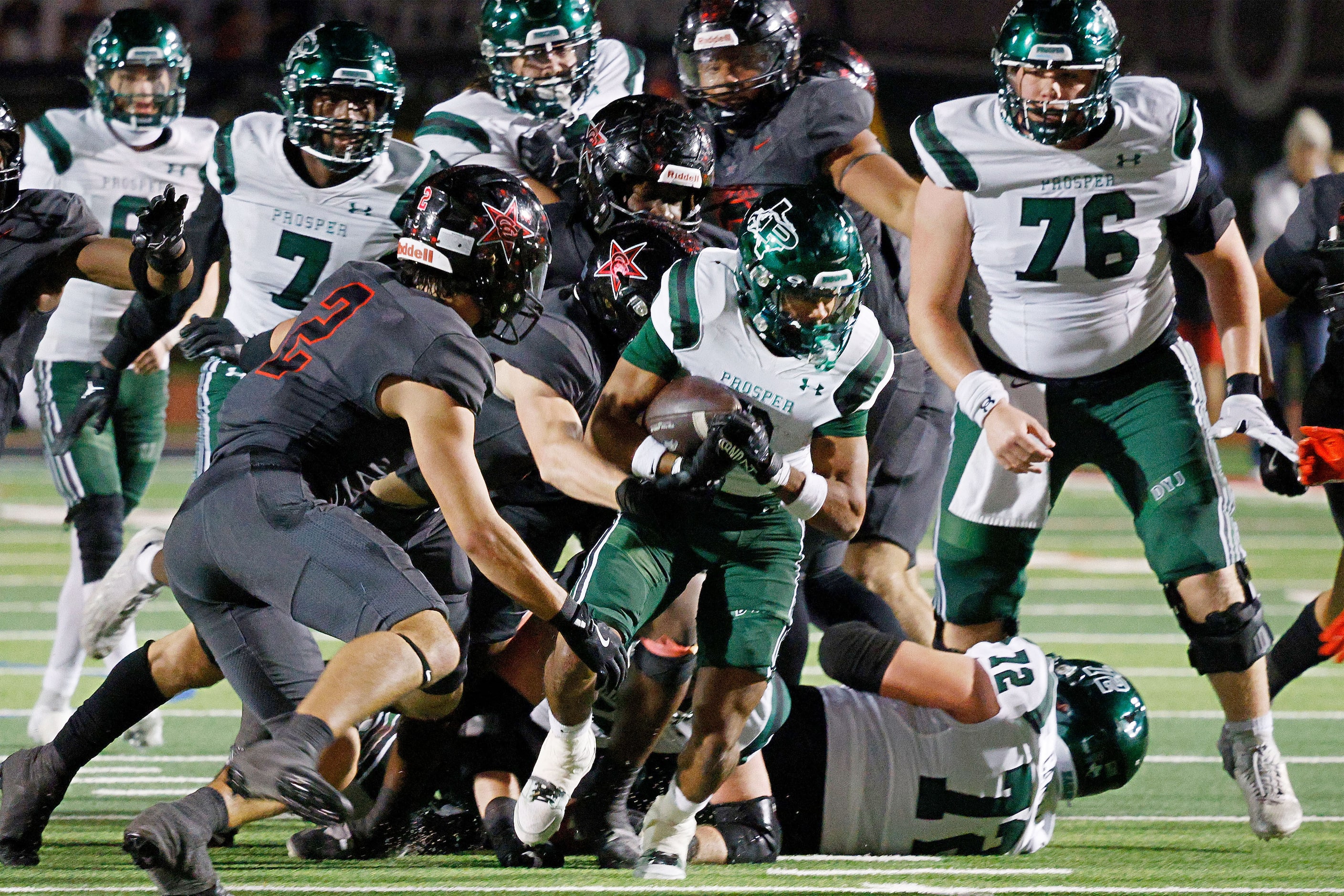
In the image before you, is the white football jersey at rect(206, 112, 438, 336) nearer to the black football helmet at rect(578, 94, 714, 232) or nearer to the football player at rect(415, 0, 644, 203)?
the football player at rect(415, 0, 644, 203)

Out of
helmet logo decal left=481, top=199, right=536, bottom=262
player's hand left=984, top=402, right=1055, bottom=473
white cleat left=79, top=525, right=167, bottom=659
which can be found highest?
helmet logo decal left=481, top=199, right=536, bottom=262

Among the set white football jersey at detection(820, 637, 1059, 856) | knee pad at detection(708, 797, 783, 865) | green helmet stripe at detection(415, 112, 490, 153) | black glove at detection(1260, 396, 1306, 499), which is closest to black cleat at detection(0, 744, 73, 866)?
knee pad at detection(708, 797, 783, 865)

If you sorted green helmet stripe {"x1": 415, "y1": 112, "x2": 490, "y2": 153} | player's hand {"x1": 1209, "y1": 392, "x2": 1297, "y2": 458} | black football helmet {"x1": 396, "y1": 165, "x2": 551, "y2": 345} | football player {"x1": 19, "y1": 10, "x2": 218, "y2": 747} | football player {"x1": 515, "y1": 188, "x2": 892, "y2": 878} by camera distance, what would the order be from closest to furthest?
black football helmet {"x1": 396, "y1": 165, "x2": 551, "y2": 345} < football player {"x1": 515, "y1": 188, "x2": 892, "y2": 878} < player's hand {"x1": 1209, "y1": 392, "x2": 1297, "y2": 458} < green helmet stripe {"x1": 415, "y1": 112, "x2": 490, "y2": 153} < football player {"x1": 19, "y1": 10, "x2": 218, "y2": 747}

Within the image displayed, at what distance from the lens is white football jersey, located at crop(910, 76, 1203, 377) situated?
4.17 meters

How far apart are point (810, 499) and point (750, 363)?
340mm

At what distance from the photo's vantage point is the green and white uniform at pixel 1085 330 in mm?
4148

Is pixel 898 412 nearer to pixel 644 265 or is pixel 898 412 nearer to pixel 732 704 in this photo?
pixel 644 265

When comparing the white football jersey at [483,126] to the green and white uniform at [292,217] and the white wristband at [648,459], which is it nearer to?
the green and white uniform at [292,217]

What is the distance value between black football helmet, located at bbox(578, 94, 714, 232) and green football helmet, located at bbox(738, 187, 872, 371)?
526 millimetres

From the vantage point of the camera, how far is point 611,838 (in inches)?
148

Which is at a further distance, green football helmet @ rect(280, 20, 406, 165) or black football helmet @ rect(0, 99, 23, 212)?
green football helmet @ rect(280, 20, 406, 165)

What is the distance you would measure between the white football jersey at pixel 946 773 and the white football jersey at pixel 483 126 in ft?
6.89

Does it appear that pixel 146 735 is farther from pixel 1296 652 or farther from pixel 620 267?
pixel 1296 652

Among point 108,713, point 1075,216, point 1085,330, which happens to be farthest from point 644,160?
point 108,713
